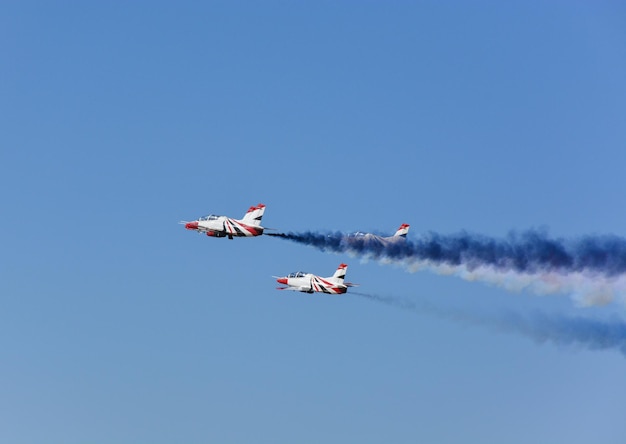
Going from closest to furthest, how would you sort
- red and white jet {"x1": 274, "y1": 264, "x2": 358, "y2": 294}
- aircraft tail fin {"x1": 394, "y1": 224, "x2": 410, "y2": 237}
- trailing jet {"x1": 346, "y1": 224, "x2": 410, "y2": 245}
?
red and white jet {"x1": 274, "y1": 264, "x2": 358, "y2": 294} < trailing jet {"x1": 346, "y1": 224, "x2": 410, "y2": 245} < aircraft tail fin {"x1": 394, "y1": 224, "x2": 410, "y2": 237}

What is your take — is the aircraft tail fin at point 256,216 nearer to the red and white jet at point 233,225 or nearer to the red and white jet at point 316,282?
the red and white jet at point 233,225

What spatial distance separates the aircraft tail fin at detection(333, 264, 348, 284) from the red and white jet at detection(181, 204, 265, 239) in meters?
8.10

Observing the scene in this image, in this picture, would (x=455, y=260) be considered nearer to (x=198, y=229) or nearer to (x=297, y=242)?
(x=297, y=242)

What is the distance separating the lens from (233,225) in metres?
119

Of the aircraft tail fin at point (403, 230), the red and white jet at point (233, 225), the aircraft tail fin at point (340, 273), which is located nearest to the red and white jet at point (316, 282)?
the aircraft tail fin at point (340, 273)

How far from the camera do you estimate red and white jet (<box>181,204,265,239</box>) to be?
117750mm

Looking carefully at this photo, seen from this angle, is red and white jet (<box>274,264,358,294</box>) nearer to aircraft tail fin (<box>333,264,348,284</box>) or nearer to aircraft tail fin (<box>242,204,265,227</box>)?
aircraft tail fin (<box>333,264,348,284</box>)

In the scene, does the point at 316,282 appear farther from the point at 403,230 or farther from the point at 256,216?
the point at 403,230

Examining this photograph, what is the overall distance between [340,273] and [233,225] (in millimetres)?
11218

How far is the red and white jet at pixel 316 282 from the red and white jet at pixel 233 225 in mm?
6241

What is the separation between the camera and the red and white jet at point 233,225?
4636 inches

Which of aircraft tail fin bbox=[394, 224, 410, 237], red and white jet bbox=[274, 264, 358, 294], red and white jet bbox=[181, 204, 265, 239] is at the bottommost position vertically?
red and white jet bbox=[274, 264, 358, 294]

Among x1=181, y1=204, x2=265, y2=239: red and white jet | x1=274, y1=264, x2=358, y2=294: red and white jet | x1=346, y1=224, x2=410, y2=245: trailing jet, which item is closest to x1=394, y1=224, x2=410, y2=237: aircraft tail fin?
x1=346, y1=224, x2=410, y2=245: trailing jet

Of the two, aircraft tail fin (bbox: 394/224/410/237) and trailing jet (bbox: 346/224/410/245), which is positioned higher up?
aircraft tail fin (bbox: 394/224/410/237)
